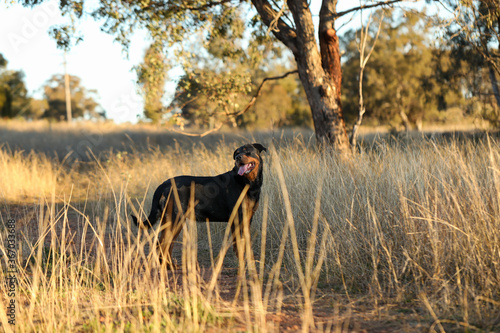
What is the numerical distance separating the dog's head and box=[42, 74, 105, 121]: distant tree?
46.4 meters

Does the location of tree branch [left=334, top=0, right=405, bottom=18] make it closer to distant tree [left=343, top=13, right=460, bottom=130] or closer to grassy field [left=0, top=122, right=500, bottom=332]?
grassy field [left=0, top=122, right=500, bottom=332]

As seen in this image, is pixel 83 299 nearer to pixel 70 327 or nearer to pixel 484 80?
pixel 70 327

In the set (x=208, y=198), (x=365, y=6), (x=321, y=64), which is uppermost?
(x=365, y=6)

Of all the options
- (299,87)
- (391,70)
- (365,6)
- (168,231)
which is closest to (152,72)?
(365,6)

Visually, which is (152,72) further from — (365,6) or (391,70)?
(391,70)

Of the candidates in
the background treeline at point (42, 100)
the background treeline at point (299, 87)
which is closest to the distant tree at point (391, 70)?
the background treeline at point (299, 87)

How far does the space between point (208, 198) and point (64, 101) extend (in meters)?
56.6

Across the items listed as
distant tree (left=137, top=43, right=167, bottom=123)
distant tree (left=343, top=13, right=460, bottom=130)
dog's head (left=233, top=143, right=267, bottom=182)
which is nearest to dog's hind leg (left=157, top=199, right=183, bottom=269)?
dog's head (left=233, top=143, right=267, bottom=182)

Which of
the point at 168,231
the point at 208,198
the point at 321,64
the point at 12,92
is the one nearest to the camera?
the point at 168,231

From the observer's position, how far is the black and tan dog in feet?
13.6

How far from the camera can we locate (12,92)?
37500 mm

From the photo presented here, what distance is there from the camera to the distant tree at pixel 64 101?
53.9 metres

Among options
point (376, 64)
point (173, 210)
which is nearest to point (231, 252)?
point (173, 210)

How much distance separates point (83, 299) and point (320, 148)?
5.61m
